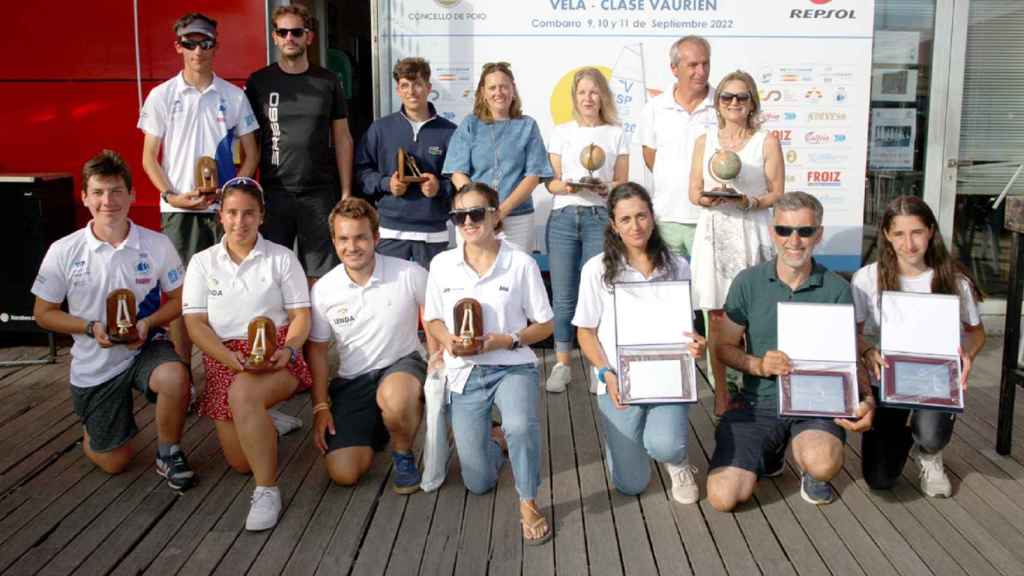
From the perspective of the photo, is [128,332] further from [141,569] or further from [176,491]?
[141,569]

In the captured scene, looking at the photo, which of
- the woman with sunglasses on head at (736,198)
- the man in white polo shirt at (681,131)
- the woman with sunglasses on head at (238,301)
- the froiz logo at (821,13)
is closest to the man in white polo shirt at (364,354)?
the woman with sunglasses on head at (238,301)

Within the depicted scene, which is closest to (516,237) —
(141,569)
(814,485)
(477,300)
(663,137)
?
(663,137)

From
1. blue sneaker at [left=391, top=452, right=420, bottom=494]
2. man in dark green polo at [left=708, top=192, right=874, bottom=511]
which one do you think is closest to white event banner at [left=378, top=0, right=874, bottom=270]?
man in dark green polo at [left=708, top=192, right=874, bottom=511]

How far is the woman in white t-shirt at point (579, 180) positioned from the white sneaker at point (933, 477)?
1.99 meters

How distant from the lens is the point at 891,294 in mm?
3686

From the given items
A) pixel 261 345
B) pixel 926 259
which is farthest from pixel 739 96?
pixel 261 345

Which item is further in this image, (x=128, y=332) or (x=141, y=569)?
(x=128, y=332)

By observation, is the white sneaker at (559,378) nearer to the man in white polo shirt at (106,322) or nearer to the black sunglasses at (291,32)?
the man in white polo shirt at (106,322)

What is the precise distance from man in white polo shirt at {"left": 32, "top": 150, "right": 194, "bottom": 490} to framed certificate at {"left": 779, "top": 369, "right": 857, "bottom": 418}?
8.38 ft

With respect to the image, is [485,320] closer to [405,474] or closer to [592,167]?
[405,474]

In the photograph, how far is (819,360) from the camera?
11.7 ft

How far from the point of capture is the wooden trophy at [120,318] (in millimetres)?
3842

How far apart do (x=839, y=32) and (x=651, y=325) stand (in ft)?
11.8

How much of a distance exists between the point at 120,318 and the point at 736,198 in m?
2.88
